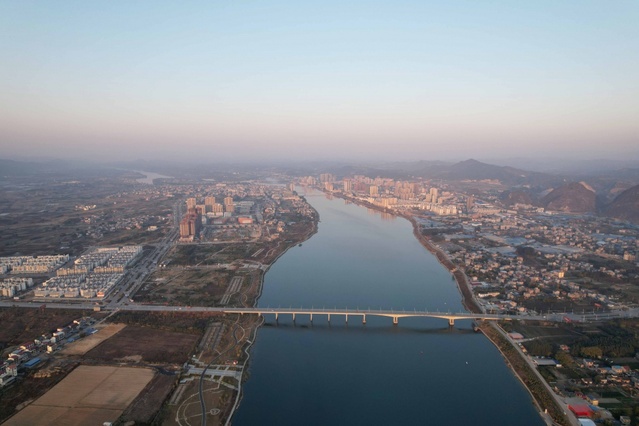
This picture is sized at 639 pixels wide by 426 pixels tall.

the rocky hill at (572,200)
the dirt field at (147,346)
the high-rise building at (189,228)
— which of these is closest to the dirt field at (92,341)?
the dirt field at (147,346)

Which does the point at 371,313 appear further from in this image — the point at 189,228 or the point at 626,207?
the point at 626,207

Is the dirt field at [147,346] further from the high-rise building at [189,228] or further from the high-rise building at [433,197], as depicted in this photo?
the high-rise building at [433,197]

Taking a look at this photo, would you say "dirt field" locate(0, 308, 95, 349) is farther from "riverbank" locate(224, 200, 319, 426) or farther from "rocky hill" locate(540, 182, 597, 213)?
"rocky hill" locate(540, 182, 597, 213)

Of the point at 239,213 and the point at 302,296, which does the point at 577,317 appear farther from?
the point at 239,213

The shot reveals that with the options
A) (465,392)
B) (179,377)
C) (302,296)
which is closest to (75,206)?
(302,296)

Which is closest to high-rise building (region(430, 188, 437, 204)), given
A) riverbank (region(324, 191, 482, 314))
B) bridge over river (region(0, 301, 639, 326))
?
riverbank (region(324, 191, 482, 314))

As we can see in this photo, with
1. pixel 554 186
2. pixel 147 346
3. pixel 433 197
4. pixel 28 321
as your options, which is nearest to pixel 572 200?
pixel 433 197
